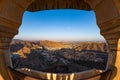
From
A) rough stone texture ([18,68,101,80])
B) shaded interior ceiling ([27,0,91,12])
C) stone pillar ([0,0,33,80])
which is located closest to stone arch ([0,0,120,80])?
stone pillar ([0,0,33,80])

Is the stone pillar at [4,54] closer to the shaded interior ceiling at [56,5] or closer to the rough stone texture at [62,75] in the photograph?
the rough stone texture at [62,75]

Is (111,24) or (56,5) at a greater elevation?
(56,5)

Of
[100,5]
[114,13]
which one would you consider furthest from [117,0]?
[100,5]

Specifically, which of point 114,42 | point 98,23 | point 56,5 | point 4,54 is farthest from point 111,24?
point 56,5

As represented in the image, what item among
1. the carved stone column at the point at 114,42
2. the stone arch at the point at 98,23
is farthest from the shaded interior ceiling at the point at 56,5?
the carved stone column at the point at 114,42

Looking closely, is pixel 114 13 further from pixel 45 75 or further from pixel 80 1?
pixel 80 1

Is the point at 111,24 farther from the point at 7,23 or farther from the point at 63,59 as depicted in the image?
the point at 63,59
